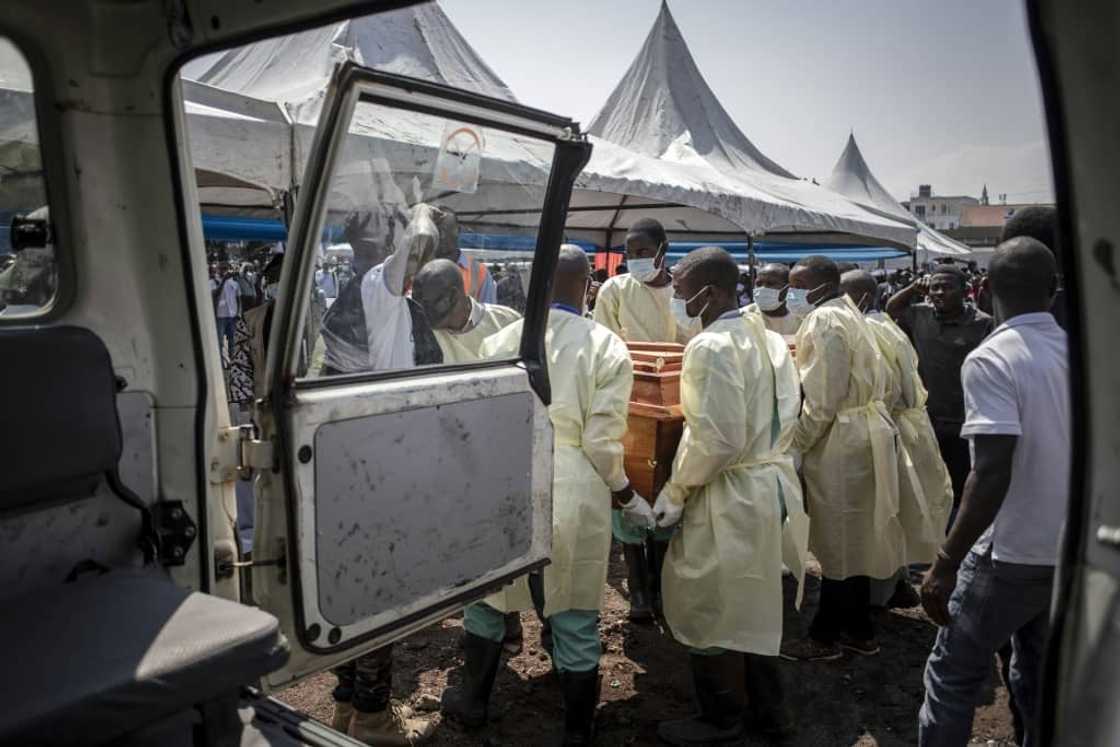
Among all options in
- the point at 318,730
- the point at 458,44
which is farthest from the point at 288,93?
the point at 318,730

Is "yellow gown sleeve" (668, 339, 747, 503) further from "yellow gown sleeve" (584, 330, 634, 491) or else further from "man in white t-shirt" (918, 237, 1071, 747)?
"man in white t-shirt" (918, 237, 1071, 747)

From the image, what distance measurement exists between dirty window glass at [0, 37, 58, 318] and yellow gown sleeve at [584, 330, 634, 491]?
1.94 meters

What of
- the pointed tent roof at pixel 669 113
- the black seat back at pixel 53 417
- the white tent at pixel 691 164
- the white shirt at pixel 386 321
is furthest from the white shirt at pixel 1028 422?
the pointed tent roof at pixel 669 113

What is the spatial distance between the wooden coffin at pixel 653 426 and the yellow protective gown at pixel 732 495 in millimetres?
196

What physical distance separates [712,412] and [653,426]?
0.43m

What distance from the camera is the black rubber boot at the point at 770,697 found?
3.47 metres

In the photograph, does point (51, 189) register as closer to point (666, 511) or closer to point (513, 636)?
point (666, 511)

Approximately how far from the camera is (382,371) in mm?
2248

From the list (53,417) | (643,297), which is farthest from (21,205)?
(643,297)

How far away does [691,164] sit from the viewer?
28.8 feet

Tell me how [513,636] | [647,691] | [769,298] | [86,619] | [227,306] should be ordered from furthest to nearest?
[227,306] < [769,298] < [513,636] < [647,691] < [86,619]

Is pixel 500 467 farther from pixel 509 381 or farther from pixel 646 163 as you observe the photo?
pixel 646 163

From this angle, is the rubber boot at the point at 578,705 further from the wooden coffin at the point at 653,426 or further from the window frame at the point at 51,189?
the window frame at the point at 51,189

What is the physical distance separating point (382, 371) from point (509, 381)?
18.8 inches
